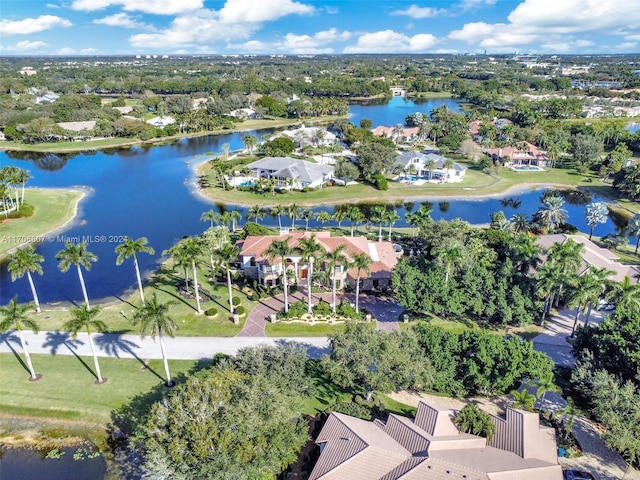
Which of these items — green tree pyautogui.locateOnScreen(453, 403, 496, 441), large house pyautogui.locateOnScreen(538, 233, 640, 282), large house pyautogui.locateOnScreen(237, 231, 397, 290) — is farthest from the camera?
large house pyautogui.locateOnScreen(237, 231, 397, 290)

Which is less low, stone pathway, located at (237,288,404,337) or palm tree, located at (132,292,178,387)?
palm tree, located at (132,292,178,387)

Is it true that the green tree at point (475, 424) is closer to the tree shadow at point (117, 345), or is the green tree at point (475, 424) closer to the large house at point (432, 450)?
the large house at point (432, 450)

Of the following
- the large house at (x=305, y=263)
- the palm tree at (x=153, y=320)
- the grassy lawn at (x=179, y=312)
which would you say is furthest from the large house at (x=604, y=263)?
the palm tree at (x=153, y=320)

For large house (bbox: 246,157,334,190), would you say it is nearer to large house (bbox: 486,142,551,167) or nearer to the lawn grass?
large house (bbox: 486,142,551,167)

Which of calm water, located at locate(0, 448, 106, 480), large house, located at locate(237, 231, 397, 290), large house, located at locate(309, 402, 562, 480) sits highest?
large house, located at locate(237, 231, 397, 290)

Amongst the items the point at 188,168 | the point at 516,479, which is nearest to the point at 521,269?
the point at 516,479

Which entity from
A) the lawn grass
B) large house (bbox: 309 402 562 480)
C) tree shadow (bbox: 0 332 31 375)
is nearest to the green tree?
large house (bbox: 309 402 562 480)
